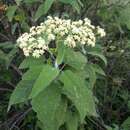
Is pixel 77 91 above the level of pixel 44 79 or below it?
below

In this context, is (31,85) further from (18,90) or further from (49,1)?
(49,1)

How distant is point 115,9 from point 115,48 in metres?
0.35

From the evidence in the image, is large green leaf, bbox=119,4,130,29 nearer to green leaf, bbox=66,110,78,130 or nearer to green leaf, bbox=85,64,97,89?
green leaf, bbox=85,64,97,89

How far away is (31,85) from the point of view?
1.98m

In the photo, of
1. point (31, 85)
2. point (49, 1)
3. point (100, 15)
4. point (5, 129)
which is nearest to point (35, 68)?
point (31, 85)

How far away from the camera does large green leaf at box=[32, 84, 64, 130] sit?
1875mm

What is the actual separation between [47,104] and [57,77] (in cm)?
14

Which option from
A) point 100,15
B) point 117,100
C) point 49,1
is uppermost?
point 49,1

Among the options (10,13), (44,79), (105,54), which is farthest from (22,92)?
(105,54)

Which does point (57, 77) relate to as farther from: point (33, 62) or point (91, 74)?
point (91, 74)

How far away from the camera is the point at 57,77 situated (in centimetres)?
193

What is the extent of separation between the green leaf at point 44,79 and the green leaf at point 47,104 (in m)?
0.07

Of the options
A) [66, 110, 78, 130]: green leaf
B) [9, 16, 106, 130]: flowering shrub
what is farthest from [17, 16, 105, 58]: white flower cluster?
[66, 110, 78, 130]: green leaf

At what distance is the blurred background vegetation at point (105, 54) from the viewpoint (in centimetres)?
306
